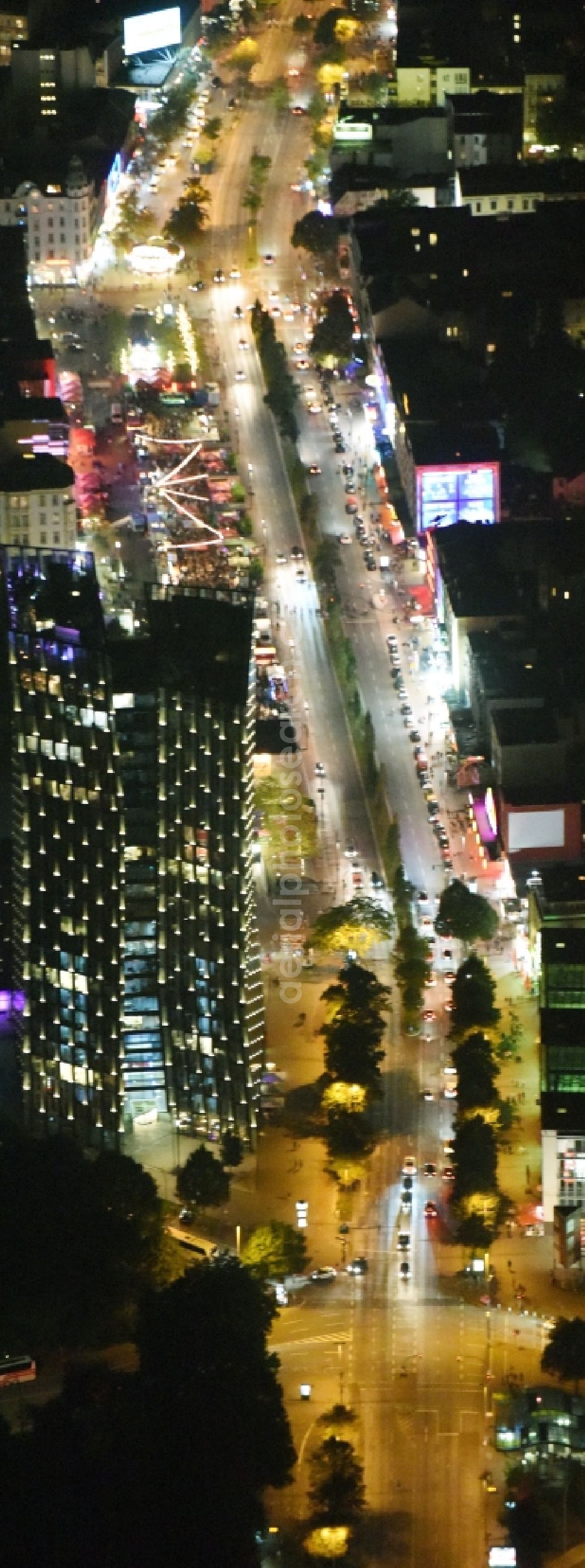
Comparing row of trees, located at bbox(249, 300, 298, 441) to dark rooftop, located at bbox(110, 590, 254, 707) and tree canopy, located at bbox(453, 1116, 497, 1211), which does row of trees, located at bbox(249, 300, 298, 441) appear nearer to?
dark rooftop, located at bbox(110, 590, 254, 707)

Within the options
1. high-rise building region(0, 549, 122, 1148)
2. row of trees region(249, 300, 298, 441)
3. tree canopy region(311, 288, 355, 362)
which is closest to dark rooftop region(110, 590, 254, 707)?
high-rise building region(0, 549, 122, 1148)

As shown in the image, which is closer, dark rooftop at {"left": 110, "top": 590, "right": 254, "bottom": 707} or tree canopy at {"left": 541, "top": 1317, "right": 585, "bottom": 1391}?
tree canopy at {"left": 541, "top": 1317, "right": 585, "bottom": 1391}

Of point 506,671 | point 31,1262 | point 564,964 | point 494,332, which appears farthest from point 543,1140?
point 494,332

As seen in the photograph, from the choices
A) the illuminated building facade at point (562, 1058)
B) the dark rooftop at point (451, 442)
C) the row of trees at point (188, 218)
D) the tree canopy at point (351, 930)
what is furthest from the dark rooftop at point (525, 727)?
the row of trees at point (188, 218)

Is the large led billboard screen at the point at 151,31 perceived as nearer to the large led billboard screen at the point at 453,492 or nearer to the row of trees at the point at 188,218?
the row of trees at the point at 188,218

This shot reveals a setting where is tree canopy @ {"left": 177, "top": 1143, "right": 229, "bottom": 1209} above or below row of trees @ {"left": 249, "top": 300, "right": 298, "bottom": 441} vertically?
below

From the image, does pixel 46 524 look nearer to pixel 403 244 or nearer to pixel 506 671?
pixel 506 671
